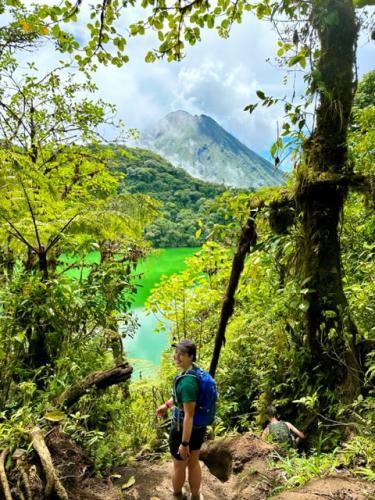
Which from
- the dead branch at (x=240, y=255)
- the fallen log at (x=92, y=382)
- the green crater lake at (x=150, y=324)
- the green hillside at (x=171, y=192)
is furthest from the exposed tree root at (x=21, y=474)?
the green hillside at (x=171, y=192)

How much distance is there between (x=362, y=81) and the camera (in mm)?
13180

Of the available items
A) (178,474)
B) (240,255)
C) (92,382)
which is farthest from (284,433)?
(92,382)

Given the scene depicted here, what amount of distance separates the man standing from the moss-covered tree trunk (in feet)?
4.34

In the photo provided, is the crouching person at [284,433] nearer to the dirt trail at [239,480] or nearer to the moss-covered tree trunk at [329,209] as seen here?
the dirt trail at [239,480]

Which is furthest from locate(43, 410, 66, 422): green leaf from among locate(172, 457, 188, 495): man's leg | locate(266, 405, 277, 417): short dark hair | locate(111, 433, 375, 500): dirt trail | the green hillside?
the green hillside

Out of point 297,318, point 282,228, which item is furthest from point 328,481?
point 282,228

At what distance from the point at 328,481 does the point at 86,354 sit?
8.05 ft

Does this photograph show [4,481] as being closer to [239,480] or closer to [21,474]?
[21,474]

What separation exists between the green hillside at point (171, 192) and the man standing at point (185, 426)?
25.2 meters

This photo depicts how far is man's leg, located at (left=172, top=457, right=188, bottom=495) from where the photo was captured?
265cm

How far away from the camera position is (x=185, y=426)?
250cm

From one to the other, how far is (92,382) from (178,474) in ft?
3.05

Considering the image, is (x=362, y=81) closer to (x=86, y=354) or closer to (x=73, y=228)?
(x=73, y=228)

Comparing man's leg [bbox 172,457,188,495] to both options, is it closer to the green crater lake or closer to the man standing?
the man standing
